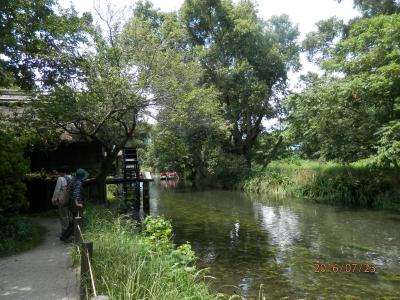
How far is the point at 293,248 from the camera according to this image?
35.3 feet

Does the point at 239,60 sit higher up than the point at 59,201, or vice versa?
the point at 239,60

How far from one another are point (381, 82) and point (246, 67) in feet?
54.3

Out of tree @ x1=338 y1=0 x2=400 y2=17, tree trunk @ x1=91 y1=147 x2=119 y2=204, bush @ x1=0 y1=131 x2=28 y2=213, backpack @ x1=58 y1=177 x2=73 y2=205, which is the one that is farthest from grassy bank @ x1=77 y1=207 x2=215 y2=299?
tree @ x1=338 y1=0 x2=400 y2=17

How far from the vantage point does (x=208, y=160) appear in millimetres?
32125

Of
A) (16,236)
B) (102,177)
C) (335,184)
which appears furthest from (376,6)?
(16,236)

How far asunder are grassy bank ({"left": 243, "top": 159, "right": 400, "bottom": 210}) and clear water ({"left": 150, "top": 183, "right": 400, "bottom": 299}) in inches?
58.3

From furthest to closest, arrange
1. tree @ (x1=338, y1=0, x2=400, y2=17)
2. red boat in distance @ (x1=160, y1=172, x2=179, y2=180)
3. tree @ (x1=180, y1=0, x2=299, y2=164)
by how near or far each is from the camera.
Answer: red boat in distance @ (x1=160, y1=172, x2=179, y2=180)
tree @ (x1=180, y1=0, x2=299, y2=164)
tree @ (x1=338, y1=0, x2=400, y2=17)

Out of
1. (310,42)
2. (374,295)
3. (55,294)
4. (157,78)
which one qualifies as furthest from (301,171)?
(55,294)

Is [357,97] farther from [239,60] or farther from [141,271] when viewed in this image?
[239,60]

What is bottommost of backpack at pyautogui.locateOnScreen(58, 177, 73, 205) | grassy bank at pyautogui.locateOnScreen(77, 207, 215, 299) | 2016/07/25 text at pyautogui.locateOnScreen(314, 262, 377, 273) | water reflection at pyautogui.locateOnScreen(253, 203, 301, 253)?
2016/07/25 text at pyautogui.locateOnScreen(314, 262, 377, 273)

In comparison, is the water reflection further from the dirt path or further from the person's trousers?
the dirt path

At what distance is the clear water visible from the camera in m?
7.65

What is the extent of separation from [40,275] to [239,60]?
27.9 metres

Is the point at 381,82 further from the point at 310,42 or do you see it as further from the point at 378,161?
the point at 310,42
